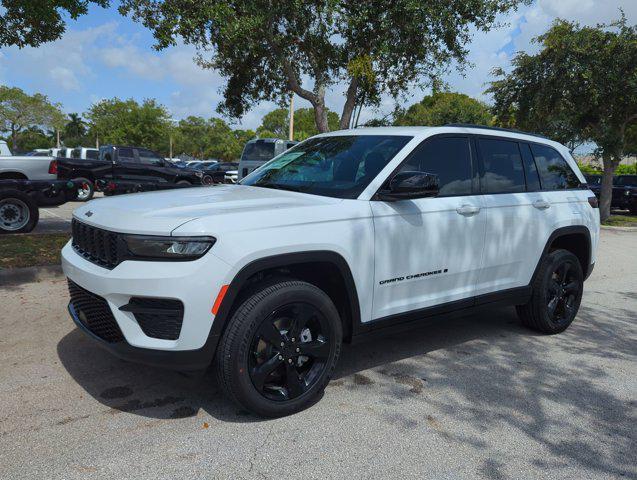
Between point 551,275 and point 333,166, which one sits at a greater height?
point 333,166

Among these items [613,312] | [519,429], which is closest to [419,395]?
[519,429]

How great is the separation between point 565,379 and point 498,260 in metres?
1.03

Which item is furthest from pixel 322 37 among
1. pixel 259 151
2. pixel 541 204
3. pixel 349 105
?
pixel 541 204

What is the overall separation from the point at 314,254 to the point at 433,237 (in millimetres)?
1056

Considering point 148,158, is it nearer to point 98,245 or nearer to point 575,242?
point 575,242

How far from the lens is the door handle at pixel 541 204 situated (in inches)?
185

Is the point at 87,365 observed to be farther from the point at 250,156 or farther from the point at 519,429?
the point at 250,156

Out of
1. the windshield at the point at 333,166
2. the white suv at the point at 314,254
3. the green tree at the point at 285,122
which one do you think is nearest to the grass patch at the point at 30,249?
the white suv at the point at 314,254

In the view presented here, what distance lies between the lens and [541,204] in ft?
15.5

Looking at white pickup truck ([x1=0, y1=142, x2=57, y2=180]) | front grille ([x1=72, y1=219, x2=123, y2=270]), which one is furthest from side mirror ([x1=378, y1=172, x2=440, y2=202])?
white pickup truck ([x1=0, y1=142, x2=57, y2=180])

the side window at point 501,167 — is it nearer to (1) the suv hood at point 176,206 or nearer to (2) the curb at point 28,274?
(1) the suv hood at point 176,206

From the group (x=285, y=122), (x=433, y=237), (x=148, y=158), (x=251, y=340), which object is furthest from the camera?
(x=285, y=122)

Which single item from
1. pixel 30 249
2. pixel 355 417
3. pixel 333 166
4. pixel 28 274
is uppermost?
pixel 333 166

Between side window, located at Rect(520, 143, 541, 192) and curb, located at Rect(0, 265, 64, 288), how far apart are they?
5.23 metres
